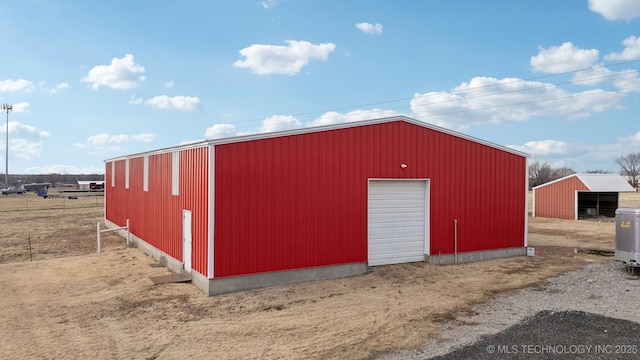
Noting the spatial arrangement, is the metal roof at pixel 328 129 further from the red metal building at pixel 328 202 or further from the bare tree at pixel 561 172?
the bare tree at pixel 561 172

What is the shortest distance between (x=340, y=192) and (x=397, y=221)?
209 centimetres

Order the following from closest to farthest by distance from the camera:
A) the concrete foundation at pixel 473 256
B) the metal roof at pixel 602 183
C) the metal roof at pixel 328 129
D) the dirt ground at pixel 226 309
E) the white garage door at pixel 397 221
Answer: the dirt ground at pixel 226 309
the metal roof at pixel 328 129
the white garage door at pixel 397 221
the concrete foundation at pixel 473 256
the metal roof at pixel 602 183

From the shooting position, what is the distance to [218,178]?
29.0 feet

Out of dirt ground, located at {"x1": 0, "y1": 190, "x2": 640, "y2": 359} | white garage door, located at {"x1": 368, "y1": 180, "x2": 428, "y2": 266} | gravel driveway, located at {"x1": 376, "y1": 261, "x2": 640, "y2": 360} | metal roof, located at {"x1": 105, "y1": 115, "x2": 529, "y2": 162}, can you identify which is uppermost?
metal roof, located at {"x1": 105, "y1": 115, "x2": 529, "y2": 162}

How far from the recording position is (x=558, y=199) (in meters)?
26.4

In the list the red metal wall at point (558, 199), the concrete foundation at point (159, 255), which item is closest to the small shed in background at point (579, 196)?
the red metal wall at point (558, 199)

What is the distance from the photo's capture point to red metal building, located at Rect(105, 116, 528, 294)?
902 centimetres

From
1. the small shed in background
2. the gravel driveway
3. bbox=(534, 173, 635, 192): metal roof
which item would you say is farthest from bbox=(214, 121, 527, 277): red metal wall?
the small shed in background

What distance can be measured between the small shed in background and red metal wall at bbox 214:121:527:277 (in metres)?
14.5

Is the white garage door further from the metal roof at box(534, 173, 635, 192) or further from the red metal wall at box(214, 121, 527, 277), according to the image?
the metal roof at box(534, 173, 635, 192)

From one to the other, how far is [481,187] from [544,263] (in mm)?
2753

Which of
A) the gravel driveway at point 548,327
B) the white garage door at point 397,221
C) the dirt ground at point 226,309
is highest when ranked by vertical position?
the white garage door at point 397,221

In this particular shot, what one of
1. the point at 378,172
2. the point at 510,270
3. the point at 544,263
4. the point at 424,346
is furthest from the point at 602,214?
the point at 424,346

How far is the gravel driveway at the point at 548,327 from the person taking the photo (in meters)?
5.59
